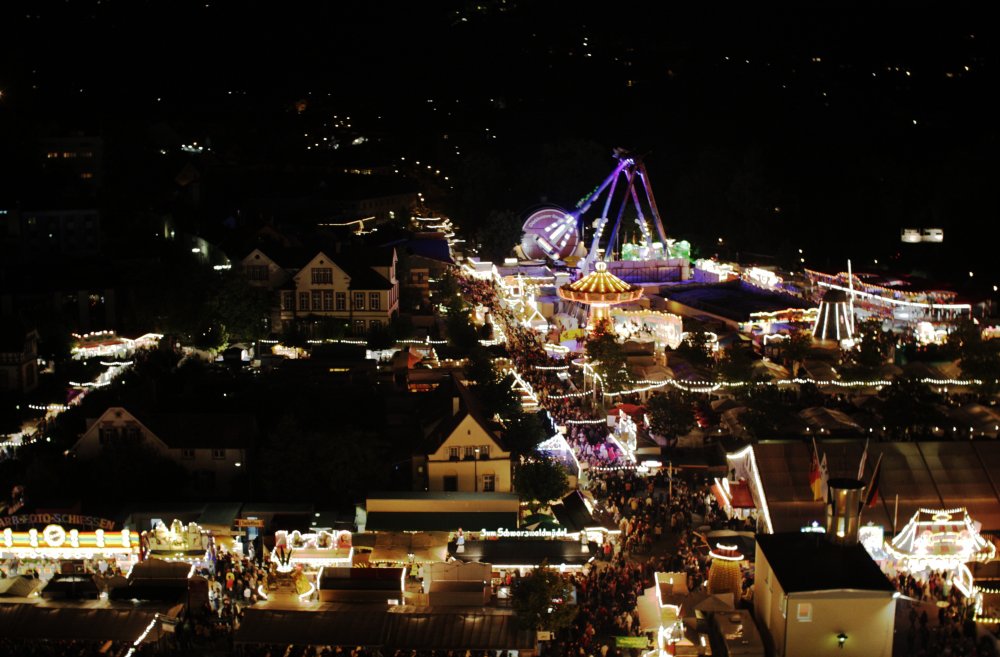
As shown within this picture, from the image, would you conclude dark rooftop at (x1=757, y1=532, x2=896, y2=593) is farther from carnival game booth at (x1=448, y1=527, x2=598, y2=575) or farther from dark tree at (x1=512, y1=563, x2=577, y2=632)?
carnival game booth at (x1=448, y1=527, x2=598, y2=575)

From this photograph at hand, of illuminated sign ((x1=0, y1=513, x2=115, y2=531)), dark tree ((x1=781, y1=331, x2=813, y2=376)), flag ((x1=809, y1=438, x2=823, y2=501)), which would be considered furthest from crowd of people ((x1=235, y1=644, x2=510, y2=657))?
dark tree ((x1=781, y1=331, x2=813, y2=376))

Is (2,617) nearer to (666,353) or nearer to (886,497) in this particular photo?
(886,497)

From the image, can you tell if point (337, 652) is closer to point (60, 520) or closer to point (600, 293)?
point (60, 520)

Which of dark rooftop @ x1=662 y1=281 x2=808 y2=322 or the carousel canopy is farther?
dark rooftop @ x1=662 y1=281 x2=808 y2=322

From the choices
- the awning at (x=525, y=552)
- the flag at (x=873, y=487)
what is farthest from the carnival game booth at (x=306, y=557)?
the flag at (x=873, y=487)

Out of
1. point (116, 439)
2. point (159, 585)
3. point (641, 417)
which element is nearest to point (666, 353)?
point (641, 417)

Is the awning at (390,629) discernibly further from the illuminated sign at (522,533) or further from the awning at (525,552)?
the illuminated sign at (522,533)

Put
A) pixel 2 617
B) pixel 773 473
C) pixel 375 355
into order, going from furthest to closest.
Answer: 1. pixel 375 355
2. pixel 773 473
3. pixel 2 617
